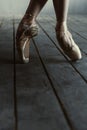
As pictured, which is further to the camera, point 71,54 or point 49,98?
point 71,54

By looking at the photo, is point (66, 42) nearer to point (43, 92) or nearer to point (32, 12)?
point (32, 12)

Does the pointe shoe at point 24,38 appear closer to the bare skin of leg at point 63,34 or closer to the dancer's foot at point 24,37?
the dancer's foot at point 24,37

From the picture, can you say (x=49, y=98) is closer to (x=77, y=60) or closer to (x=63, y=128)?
(x=63, y=128)

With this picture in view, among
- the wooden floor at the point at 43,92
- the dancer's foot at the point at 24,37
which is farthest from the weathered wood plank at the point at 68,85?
the dancer's foot at the point at 24,37

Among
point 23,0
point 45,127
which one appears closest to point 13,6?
point 23,0

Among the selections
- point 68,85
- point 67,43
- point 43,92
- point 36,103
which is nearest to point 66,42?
point 67,43

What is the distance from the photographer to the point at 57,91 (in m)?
1.17

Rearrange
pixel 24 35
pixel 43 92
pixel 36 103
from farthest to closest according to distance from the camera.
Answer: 1. pixel 24 35
2. pixel 43 92
3. pixel 36 103

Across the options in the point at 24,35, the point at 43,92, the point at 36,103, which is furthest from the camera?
the point at 24,35

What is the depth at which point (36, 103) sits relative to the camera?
1.05 meters

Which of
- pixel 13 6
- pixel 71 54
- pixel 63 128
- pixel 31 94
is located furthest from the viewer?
pixel 13 6

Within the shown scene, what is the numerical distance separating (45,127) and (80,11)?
5.01m

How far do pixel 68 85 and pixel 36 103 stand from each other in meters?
0.23

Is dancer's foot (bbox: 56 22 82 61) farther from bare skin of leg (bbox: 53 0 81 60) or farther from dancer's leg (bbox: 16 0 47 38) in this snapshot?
dancer's leg (bbox: 16 0 47 38)
